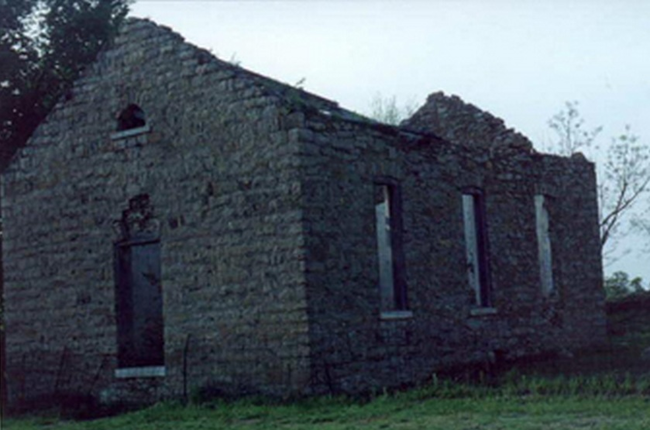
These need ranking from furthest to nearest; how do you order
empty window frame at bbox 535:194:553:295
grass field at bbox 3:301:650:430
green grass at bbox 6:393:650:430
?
empty window frame at bbox 535:194:553:295
grass field at bbox 3:301:650:430
green grass at bbox 6:393:650:430

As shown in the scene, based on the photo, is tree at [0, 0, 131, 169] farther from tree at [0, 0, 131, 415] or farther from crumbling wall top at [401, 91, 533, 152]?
crumbling wall top at [401, 91, 533, 152]

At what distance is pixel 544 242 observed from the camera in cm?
2184

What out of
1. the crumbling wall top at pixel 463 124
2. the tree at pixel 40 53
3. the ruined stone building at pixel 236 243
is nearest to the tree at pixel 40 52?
the tree at pixel 40 53

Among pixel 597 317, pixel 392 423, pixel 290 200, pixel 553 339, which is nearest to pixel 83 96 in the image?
pixel 290 200

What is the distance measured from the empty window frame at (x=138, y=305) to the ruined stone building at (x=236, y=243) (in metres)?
0.03

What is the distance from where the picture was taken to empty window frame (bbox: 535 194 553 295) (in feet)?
70.7

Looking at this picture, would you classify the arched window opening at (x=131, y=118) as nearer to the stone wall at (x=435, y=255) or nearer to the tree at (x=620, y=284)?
the stone wall at (x=435, y=255)

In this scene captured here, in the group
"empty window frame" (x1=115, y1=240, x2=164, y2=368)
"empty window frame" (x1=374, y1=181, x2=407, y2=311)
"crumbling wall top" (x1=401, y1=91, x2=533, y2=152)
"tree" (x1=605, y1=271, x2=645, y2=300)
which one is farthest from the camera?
"tree" (x1=605, y1=271, x2=645, y2=300)

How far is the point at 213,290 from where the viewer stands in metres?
15.7

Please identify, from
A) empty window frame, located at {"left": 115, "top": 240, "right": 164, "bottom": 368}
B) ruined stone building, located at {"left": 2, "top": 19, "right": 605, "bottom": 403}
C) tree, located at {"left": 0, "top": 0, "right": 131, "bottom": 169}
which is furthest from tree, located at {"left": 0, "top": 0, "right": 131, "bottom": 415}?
empty window frame, located at {"left": 115, "top": 240, "right": 164, "bottom": 368}

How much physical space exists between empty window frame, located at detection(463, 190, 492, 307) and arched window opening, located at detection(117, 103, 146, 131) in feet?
20.9

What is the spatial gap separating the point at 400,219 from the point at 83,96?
606 cm

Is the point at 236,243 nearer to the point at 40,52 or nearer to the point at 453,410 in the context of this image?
the point at 453,410

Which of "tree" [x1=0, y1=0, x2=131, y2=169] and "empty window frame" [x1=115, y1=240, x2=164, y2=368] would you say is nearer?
"empty window frame" [x1=115, y1=240, x2=164, y2=368]
